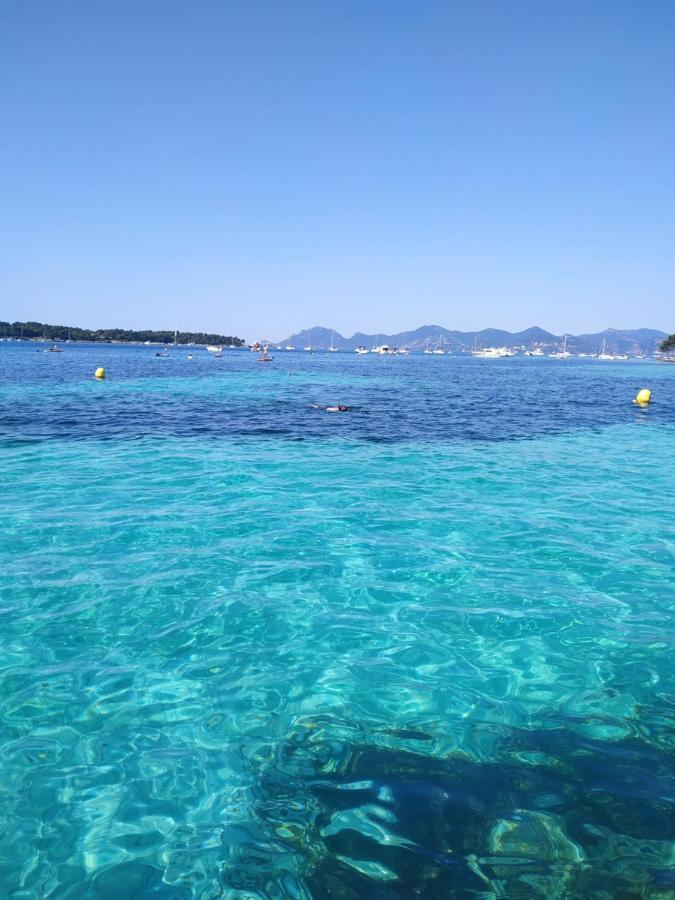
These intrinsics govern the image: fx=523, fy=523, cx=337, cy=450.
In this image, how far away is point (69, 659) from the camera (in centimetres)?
640

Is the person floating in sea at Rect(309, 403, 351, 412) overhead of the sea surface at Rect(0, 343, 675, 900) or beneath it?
overhead

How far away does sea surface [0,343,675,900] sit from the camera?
155 inches

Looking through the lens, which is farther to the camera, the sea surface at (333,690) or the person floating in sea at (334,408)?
the person floating in sea at (334,408)

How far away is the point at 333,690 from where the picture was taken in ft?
19.9

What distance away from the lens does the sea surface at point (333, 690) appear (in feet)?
13.0

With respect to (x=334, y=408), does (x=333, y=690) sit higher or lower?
lower

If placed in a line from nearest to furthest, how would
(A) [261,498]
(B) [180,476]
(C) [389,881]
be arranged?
(C) [389,881], (A) [261,498], (B) [180,476]

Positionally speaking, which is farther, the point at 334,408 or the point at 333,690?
the point at 334,408

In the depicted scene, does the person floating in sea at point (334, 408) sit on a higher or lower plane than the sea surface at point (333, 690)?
higher

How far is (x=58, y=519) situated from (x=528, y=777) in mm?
10283

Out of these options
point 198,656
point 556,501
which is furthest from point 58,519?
point 556,501

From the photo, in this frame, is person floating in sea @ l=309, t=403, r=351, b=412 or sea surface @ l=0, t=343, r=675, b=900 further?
person floating in sea @ l=309, t=403, r=351, b=412

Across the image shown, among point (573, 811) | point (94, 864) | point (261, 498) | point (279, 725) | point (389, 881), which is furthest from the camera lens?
point (261, 498)

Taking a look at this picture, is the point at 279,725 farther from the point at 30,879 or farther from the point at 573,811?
the point at 573,811
